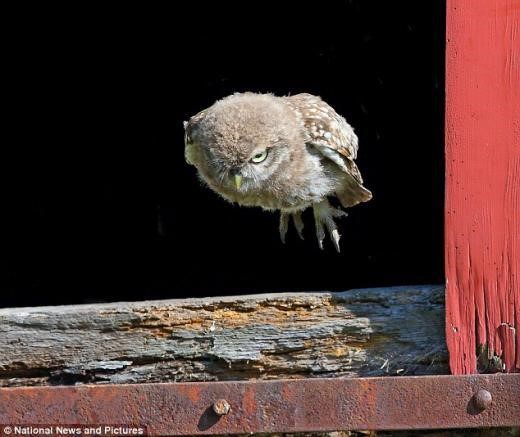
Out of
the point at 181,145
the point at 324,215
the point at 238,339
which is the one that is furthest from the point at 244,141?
the point at 181,145

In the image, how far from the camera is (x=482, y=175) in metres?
2.80

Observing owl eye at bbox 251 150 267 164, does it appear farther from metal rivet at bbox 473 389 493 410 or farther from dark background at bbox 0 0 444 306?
metal rivet at bbox 473 389 493 410

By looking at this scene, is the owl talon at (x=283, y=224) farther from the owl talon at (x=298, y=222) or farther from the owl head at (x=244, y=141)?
the owl head at (x=244, y=141)

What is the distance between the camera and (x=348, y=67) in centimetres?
567

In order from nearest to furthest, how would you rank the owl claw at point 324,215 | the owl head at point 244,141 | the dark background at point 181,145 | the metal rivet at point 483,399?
the metal rivet at point 483,399
the owl head at point 244,141
the owl claw at point 324,215
the dark background at point 181,145

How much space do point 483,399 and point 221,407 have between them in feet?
2.19

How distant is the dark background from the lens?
5.53 metres

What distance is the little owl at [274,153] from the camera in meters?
4.03

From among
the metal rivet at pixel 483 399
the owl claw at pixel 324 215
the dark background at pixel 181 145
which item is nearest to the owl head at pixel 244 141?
the owl claw at pixel 324 215

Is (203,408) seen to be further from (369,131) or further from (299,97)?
(369,131)

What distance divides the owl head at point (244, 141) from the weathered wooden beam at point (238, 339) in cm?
130

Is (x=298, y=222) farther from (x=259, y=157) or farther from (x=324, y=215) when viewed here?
(x=259, y=157)

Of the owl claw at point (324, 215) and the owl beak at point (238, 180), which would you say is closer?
the owl beak at point (238, 180)

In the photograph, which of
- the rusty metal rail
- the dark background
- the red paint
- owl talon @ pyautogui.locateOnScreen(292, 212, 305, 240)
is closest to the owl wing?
owl talon @ pyautogui.locateOnScreen(292, 212, 305, 240)
